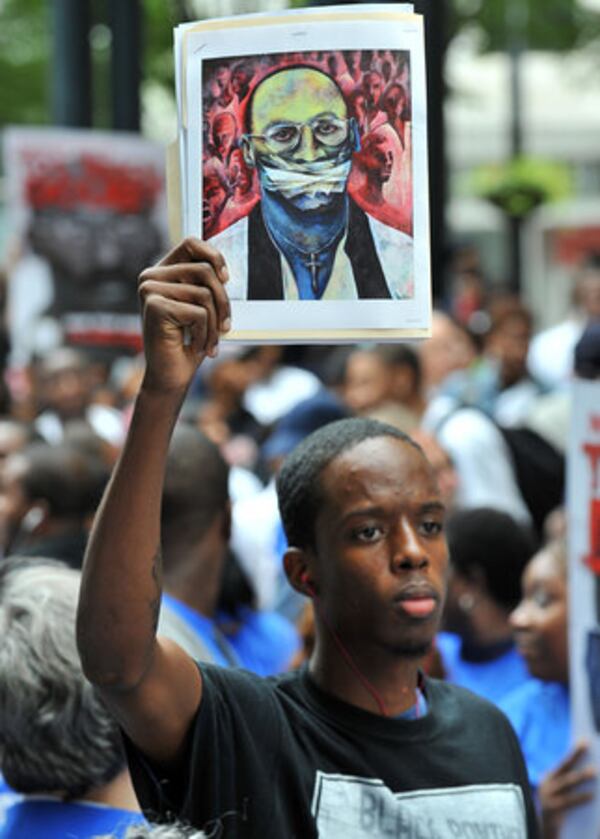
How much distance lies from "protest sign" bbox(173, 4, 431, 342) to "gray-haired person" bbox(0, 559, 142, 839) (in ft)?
2.55

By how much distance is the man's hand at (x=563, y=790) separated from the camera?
3619mm

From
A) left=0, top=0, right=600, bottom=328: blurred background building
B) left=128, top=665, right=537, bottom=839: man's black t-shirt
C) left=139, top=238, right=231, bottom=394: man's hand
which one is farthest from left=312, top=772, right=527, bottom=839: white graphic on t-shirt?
left=0, top=0, right=600, bottom=328: blurred background building

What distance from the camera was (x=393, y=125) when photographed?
2.46 meters

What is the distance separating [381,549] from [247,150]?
0.68 m

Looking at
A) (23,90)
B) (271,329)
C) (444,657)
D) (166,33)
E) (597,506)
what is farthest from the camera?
(23,90)

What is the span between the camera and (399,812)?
2514mm

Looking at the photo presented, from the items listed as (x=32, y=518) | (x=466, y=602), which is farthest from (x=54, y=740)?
(x=32, y=518)

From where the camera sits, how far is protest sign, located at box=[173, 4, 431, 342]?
8.00 ft

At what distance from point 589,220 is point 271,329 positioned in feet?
58.3

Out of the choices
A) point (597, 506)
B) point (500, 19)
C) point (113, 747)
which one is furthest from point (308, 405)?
point (500, 19)

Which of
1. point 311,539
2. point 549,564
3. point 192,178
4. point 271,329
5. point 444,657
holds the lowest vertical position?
point 444,657

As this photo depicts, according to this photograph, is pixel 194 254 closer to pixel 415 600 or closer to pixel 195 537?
pixel 415 600

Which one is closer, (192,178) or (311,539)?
(192,178)

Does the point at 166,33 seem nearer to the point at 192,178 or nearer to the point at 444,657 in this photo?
the point at 444,657
